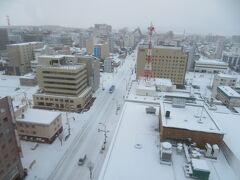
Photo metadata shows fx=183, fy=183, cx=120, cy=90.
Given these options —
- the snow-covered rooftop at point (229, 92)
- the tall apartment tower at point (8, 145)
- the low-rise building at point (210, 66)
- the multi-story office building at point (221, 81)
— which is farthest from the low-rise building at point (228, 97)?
the tall apartment tower at point (8, 145)

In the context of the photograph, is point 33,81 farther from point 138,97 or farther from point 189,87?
point 189,87

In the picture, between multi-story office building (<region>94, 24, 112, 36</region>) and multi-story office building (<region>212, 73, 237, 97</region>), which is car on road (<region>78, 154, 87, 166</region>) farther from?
multi-story office building (<region>94, 24, 112, 36</region>)

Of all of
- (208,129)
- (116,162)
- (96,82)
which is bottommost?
(96,82)

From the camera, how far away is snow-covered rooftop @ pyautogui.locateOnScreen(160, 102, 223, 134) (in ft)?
57.4

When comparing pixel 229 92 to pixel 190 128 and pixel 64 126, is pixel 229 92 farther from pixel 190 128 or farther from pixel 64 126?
pixel 64 126

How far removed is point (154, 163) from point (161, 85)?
24172mm

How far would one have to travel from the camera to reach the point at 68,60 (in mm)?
43344

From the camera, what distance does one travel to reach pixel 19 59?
63.2 m

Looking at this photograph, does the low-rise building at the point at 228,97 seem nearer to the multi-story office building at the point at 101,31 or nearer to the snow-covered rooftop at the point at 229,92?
the snow-covered rooftop at the point at 229,92

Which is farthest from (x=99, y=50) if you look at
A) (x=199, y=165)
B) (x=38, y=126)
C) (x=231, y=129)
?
(x=199, y=165)

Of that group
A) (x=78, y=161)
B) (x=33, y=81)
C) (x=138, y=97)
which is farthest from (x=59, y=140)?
(x=33, y=81)

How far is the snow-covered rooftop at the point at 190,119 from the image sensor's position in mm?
17484

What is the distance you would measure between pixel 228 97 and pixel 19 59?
64.8 meters

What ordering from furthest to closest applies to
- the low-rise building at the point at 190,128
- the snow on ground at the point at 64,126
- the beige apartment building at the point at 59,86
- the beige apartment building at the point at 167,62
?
the beige apartment building at the point at 167,62 < the beige apartment building at the point at 59,86 < the snow on ground at the point at 64,126 < the low-rise building at the point at 190,128
